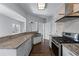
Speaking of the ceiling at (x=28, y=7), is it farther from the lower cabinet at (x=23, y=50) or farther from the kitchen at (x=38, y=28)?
the lower cabinet at (x=23, y=50)

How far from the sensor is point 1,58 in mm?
535

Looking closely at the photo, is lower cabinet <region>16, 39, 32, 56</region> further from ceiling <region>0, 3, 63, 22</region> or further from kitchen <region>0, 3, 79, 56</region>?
Result: ceiling <region>0, 3, 63, 22</region>

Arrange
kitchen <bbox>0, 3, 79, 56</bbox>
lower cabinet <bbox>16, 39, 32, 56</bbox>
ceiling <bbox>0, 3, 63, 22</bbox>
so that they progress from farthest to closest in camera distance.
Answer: ceiling <bbox>0, 3, 63, 22</bbox>
kitchen <bbox>0, 3, 79, 56</bbox>
lower cabinet <bbox>16, 39, 32, 56</bbox>

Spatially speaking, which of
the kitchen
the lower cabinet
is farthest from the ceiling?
the lower cabinet

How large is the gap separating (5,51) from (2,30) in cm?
473

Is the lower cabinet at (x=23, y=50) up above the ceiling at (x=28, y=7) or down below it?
below

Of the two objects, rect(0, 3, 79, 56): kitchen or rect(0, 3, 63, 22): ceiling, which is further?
rect(0, 3, 63, 22): ceiling

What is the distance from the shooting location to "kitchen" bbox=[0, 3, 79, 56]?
2.38 m

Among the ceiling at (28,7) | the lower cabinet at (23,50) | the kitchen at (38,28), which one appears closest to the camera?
the lower cabinet at (23,50)

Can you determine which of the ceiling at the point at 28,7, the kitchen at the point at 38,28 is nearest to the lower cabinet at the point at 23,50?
the kitchen at the point at 38,28

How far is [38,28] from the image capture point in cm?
1055

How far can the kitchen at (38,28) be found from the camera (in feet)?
7.80

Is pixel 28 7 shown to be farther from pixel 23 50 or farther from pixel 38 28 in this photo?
pixel 38 28

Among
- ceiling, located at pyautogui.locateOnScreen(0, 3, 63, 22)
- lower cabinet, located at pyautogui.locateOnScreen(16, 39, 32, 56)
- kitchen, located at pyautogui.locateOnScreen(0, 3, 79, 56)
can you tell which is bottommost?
lower cabinet, located at pyautogui.locateOnScreen(16, 39, 32, 56)
